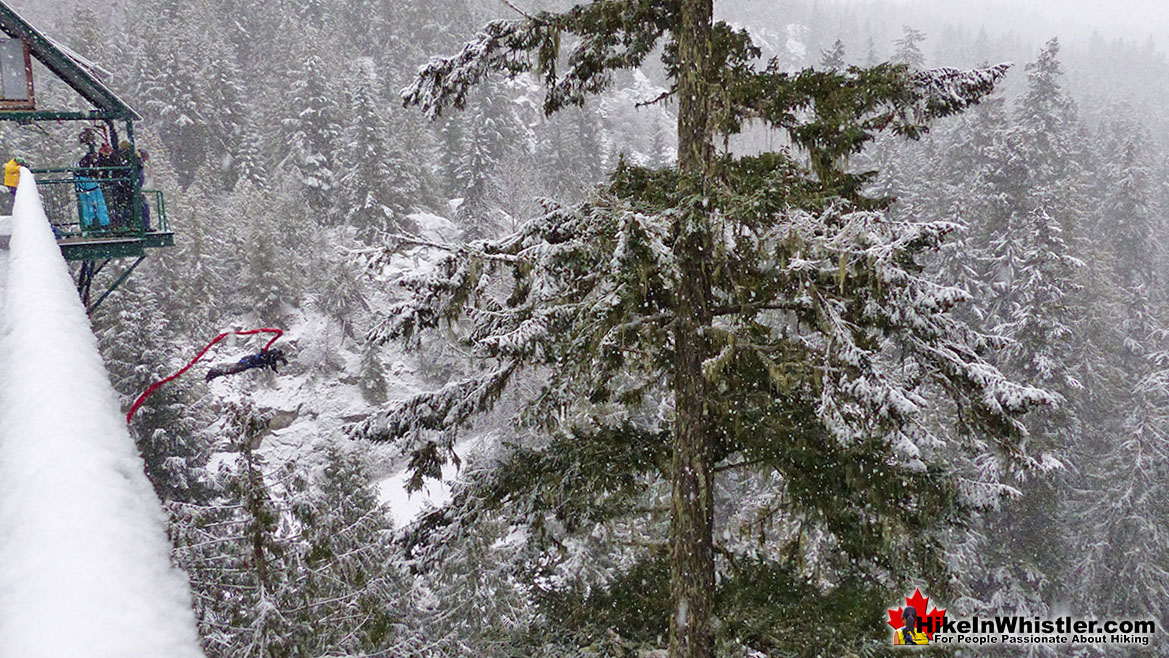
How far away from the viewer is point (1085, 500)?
23.5 metres

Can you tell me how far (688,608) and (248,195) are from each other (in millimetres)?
41222

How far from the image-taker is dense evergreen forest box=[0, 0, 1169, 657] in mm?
4676

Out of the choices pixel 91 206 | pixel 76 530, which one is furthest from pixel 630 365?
pixel 91 206

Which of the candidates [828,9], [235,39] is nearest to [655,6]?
[235,39]

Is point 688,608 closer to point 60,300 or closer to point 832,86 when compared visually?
point 832,86

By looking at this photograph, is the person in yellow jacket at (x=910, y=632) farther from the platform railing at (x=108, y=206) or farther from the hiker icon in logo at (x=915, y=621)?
the platform railing at (x=108, y=206)

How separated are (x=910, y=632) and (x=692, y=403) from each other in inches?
118

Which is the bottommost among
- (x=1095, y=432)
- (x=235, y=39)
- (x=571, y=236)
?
(x=1095, y=432)

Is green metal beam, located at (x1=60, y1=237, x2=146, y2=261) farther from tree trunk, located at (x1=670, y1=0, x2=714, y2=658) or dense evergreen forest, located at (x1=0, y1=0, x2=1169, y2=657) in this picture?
tree trunk, located at (x1=670, y1=0, x2=714, y2=658)

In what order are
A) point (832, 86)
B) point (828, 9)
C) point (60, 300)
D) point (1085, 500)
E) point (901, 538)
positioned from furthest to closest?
1. point (828, 9)
2. point (1085, 500)
3. point (832, 86)
4. point (901, 538)
5. point (60, 300)

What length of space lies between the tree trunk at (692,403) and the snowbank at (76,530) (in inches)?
169

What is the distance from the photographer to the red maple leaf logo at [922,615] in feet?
19.1

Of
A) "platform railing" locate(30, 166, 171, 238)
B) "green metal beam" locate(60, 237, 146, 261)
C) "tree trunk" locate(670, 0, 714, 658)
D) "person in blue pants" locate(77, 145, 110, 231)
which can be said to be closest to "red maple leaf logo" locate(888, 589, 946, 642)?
"tree trunk" locate(670, 0, 714, 658)

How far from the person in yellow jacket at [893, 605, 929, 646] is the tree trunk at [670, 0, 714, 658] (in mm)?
1815
